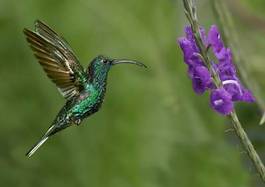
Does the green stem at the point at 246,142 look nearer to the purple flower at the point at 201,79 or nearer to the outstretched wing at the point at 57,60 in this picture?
the purple flower at the point at 201,79

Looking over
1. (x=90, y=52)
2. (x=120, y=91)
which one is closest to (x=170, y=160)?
(x=120, y=91)

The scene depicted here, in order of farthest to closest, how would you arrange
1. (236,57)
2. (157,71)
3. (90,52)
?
(157,71)
(90,52)
(236,57)

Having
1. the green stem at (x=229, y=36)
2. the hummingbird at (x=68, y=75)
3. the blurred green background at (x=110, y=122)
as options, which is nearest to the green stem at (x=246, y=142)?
the hummingbird at (x=68, y=75)

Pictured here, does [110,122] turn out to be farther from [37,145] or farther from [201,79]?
[37,145]

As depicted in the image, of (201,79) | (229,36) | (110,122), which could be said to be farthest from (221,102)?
(110,122)

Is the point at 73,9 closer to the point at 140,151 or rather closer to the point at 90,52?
the point at 90,52
